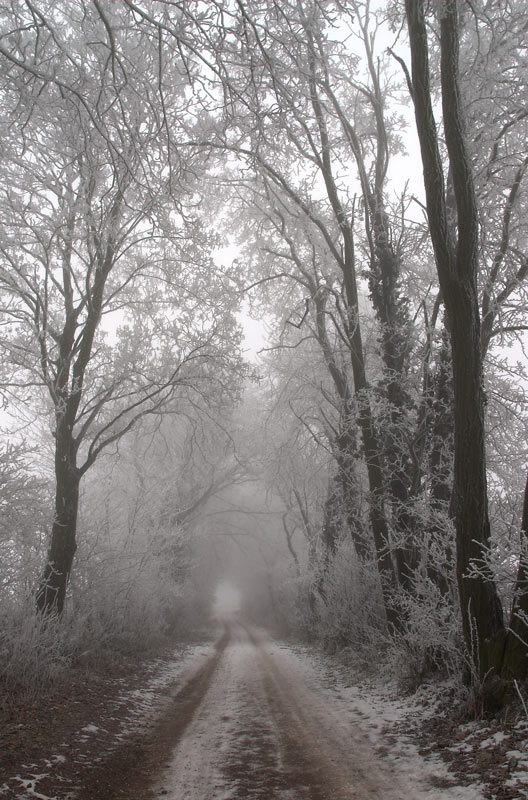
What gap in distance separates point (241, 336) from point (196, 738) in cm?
826

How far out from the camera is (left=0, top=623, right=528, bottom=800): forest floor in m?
4.01

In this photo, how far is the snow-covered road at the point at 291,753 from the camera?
158 inches

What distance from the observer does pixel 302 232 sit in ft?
40.1

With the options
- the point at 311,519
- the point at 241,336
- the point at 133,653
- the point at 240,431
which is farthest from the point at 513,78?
the point at 311,519

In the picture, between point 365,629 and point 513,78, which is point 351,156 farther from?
point 365,629

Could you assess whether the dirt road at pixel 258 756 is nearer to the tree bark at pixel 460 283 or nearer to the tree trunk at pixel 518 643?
the tree trunk at pixel 518 643

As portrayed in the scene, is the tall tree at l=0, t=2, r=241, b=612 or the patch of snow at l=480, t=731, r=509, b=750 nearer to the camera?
the patch of snow at l=480, t=731, r=509, b=750

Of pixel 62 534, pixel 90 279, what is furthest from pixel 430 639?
pixel 90 279

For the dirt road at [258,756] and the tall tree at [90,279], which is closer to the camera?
the dirt road at [258,756]

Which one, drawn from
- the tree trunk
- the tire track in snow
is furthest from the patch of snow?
the tire track in snow

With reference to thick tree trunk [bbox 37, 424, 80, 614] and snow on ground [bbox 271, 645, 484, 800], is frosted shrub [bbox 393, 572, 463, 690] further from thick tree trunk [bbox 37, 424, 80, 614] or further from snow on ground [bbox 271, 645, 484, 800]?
thick tree trunk [bbox 37, 424, 80, 614]

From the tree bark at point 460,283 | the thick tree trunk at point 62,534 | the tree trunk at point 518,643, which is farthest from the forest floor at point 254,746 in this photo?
the thick tree trunk at point 62,534

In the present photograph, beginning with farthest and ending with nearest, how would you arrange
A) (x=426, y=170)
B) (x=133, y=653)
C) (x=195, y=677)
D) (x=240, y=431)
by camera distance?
(x=240, y=431)
(x=133, y=653)
(x=195, y=677)
(x=426, y=170)

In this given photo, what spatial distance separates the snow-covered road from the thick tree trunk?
2842mm
